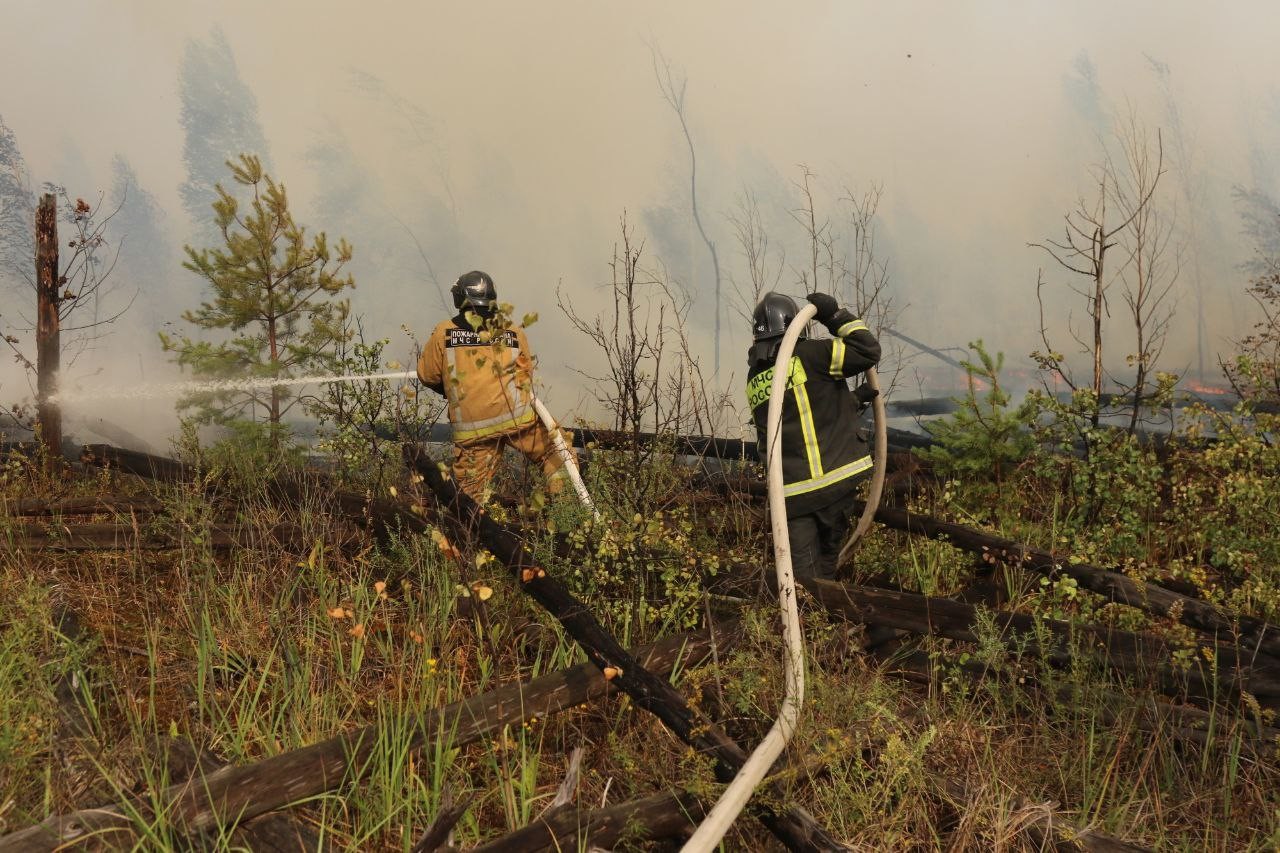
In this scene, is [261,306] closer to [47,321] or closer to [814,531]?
[47,321]

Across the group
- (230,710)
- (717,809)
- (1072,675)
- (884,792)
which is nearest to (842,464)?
(1072,675)

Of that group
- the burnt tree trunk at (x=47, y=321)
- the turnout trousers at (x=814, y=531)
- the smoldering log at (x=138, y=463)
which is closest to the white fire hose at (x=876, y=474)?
the turnout trousers at (x=814, y=531)

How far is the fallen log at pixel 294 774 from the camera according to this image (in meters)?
2.50

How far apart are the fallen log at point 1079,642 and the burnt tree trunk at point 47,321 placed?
341 inches

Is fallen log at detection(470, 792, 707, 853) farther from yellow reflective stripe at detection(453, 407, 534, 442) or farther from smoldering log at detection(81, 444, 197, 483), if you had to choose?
smoldering log at detection(81, 444, 197, 483)

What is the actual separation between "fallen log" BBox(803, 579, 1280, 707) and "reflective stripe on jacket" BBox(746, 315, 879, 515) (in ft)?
2.57

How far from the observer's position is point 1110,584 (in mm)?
4750

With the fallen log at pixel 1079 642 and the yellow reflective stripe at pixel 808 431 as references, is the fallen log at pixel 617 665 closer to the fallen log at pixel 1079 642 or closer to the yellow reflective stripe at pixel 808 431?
the fallen log at pixel 1079 642

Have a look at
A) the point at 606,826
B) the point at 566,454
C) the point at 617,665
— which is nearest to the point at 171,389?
the point at 566,454

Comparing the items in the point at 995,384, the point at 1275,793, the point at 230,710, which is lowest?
the point at 1275,793

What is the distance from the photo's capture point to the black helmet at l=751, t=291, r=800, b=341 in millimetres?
5305

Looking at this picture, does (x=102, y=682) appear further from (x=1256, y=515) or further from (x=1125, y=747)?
(x=1256, y=515)

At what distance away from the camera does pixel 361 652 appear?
3.94 metres

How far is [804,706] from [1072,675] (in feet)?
4.22
